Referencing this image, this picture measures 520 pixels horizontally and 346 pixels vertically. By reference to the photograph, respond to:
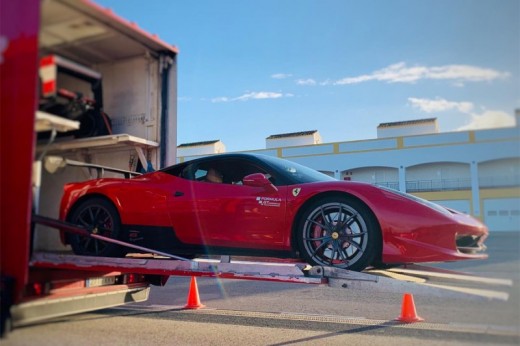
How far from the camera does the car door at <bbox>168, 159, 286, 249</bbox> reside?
401 centimetres

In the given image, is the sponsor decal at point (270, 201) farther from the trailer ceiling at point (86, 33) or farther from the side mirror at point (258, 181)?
the trailer ceiling at point (86, 33)

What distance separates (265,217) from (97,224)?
1734 millimetres

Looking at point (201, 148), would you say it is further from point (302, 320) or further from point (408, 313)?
point (408, 313)

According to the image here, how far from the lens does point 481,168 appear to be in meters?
3.05

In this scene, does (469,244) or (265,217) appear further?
(265,217)

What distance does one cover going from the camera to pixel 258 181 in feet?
13.0

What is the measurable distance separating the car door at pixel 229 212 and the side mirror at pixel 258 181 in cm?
5

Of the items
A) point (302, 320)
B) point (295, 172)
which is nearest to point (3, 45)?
point (295, 172)

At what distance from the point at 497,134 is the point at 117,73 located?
3.00m

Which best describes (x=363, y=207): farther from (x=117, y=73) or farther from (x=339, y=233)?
(x=117, y=73)

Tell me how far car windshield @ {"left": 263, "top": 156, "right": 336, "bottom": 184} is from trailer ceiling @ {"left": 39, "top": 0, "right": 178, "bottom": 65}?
1567 millimetres

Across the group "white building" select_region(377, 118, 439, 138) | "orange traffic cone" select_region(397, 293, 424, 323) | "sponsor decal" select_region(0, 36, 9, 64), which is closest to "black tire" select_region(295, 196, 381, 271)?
"white building" select_region(377, 118, 439, 138)

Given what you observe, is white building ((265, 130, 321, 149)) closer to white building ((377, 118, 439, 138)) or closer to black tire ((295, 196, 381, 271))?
white building ((377, 118, 439, 138))

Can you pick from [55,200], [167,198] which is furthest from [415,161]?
[55,200]
